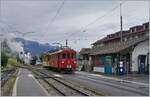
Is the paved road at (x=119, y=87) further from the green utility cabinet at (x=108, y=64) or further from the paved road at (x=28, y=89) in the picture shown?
the green utility cabinet at (x=108, y=64)

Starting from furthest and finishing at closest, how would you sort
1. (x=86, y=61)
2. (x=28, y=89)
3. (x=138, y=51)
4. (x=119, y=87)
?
1. (x=86, y=61)
2. (x=138, y=51)
3. (x=119, y=87)
4. (x=28, y=89)

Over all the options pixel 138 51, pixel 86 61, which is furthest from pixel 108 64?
pixel 86 61

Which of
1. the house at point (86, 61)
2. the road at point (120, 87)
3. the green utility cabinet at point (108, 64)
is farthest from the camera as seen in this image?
the house at point (86, 61)

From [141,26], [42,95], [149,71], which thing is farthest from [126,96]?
[141,26]

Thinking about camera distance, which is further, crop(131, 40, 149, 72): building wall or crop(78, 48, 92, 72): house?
crop(78, 48, 92, 72): house

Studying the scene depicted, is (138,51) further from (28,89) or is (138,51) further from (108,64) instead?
(28,89)

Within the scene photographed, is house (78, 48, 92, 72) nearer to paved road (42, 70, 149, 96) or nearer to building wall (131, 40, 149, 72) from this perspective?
building wall (131, 40, 149, 72)

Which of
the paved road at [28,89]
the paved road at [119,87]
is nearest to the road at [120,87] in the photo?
the paved road at [119,87]

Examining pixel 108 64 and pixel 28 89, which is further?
pixel 108 64

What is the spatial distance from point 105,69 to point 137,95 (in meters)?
35.6

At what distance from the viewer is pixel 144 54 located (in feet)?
157

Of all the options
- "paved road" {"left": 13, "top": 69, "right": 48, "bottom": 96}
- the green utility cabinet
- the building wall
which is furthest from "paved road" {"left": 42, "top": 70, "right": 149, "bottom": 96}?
the green utility cabinet

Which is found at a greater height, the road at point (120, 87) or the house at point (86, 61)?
the house at point (86, 61)

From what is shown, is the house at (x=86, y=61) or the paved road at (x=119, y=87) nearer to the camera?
the paved road at (x=119, y=87)
